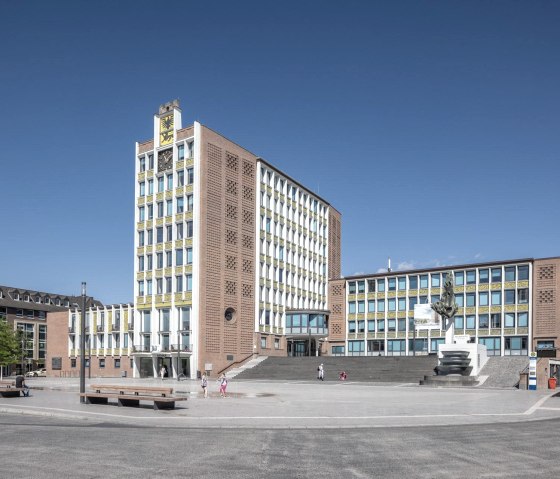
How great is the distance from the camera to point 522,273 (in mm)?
78125

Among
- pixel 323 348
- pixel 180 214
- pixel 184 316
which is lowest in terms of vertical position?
pixel 323 348

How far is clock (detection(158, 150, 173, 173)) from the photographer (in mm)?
77688

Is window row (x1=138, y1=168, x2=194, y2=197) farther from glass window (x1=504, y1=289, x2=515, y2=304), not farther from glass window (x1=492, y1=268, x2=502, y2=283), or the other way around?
→ glass window (x1=504, y1=289, x2=515, y2=304)

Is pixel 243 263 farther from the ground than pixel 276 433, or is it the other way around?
pixel 243 263

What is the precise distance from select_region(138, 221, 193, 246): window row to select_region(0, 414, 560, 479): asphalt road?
179 feet

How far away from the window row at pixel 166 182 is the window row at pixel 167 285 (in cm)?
1066

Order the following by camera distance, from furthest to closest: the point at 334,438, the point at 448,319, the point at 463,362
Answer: the point at 448,319
the point at 463,362
the point at 334,438

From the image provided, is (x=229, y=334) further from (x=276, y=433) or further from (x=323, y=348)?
(x=276, y=433)

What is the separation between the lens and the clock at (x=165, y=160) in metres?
77.7

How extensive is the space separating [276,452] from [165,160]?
66596 mm

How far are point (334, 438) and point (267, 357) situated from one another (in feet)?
201

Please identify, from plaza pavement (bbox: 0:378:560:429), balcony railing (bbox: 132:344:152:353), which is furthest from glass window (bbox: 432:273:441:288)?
plaza pavement (bbox: 0:378:560:429)

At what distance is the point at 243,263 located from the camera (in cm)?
7981

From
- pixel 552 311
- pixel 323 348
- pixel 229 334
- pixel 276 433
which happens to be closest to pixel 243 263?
pixel 229 334
